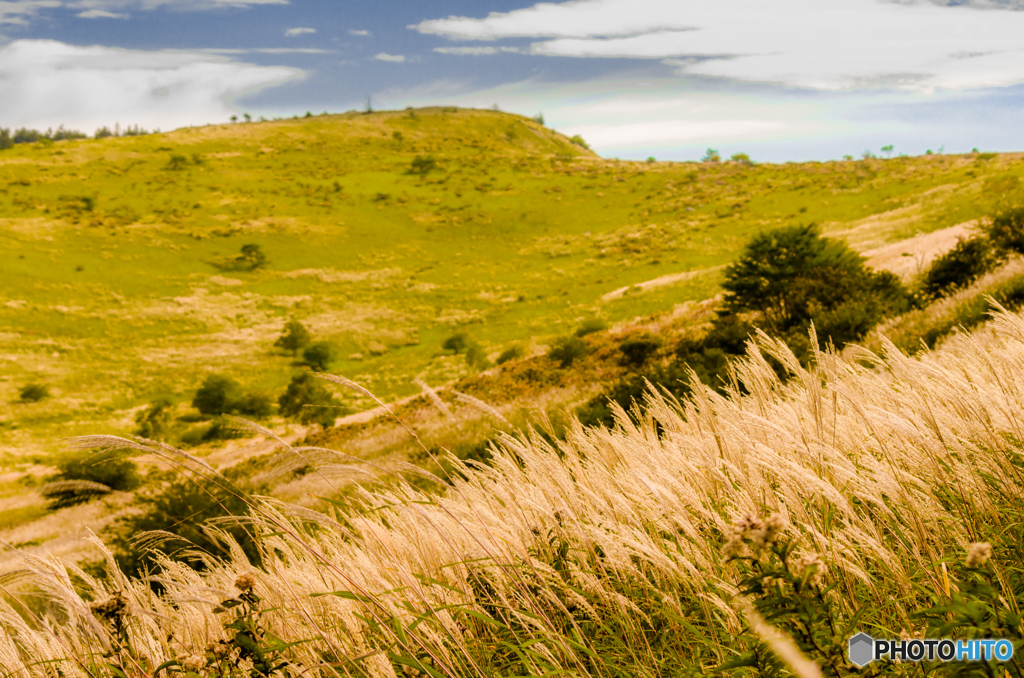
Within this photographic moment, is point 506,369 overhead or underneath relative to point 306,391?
overhead

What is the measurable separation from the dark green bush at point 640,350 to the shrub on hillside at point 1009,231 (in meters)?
8.62

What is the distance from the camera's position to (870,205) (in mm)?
47156

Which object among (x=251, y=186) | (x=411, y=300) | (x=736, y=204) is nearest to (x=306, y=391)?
(x=411, y=300)

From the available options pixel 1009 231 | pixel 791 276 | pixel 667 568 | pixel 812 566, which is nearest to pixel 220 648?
pixel 667 568

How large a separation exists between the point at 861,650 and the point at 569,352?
1873cm

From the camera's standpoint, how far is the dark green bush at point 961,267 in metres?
12.4

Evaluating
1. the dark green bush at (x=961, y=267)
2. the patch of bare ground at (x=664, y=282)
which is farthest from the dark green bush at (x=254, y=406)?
the dark green bush at (x=961, y=267)

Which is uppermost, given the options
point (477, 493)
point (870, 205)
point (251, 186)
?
point (251, 186)

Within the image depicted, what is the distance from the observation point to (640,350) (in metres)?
17.3

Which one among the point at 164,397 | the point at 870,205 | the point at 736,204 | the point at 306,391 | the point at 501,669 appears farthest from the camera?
the point at 736,204

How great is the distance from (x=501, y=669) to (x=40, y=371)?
52782 mm

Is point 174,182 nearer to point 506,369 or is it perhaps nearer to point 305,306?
point 305,306

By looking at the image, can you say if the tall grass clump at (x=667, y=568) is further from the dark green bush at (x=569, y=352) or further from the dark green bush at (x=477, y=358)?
the dark green bush at (x=477, y=358)

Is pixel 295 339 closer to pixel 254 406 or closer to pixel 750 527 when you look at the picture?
pixel 254 406
